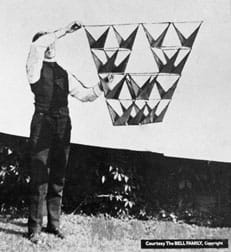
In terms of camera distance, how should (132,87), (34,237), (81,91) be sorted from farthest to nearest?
(132,87)
(81,91)
(34,237)

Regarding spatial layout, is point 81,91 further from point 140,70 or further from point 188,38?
point 188,38

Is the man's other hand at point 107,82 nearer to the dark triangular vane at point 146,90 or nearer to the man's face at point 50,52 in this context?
the dark triangular vane at point 146,90

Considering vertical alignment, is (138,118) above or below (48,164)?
above

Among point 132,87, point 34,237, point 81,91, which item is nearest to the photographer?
point 34,237

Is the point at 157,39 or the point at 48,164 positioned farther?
the point at 157,39

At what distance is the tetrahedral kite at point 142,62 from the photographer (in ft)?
13.9

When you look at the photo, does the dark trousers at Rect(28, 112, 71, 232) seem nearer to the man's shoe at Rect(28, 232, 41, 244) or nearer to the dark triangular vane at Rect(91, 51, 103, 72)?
the man's shoe at Rect(28, 232, 41, 244)

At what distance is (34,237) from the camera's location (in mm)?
4070

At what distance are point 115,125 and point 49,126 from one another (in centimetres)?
57

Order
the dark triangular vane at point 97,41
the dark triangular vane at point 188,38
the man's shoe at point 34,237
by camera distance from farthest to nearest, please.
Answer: the dark triangular vane at point 188,38 < the dark triangular vane at point 97,41 < the man's shoe at point 34,237

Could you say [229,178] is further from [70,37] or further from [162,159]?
[70,37]

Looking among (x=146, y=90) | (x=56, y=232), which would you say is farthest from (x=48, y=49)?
(x=56, y=232)

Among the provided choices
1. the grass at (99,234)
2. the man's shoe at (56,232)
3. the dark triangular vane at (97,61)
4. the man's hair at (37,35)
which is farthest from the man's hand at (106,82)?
the man's shoe at (56,232)

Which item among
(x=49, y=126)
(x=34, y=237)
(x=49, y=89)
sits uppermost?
(x=49, y=89)
